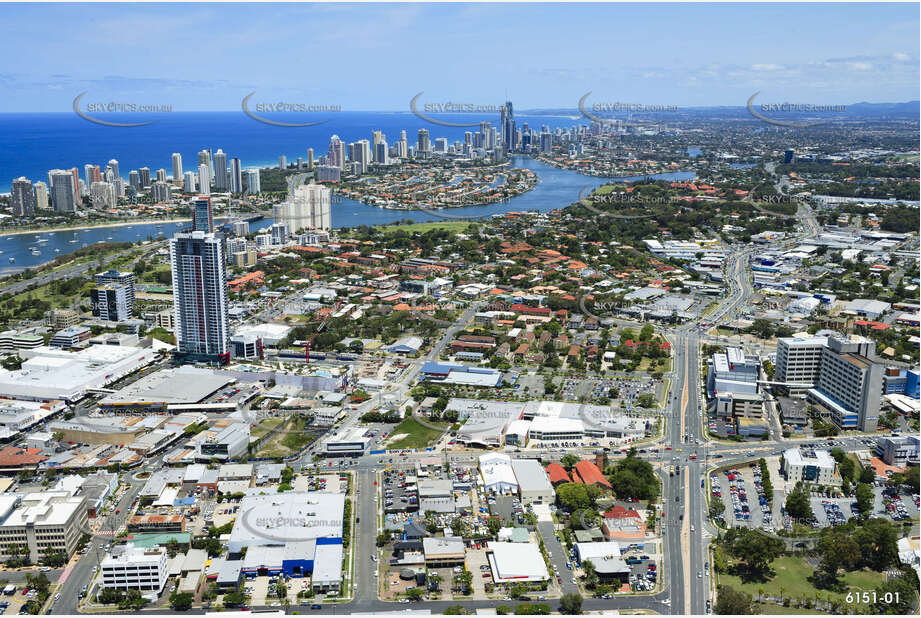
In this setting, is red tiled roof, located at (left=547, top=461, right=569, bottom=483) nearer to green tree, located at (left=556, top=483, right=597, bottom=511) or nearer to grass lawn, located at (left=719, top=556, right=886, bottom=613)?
green tree, located at (left=556, top=483, right=597, bottom=511)

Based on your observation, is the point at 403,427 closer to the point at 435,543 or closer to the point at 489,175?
the point at 435,543

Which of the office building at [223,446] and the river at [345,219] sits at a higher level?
the river at [345,219]

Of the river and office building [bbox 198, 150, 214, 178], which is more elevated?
office building [bbox 198, 150, 214, 178]

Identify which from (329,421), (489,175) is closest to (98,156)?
(489,175)

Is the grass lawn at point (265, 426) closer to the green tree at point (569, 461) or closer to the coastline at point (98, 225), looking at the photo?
the green tree at point (569, 461)

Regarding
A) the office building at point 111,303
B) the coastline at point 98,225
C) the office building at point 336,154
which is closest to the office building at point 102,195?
the coastline at point 98,225

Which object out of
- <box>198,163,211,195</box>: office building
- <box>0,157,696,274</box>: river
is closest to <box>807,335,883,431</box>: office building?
<box>0,157,696,274</box>: river
